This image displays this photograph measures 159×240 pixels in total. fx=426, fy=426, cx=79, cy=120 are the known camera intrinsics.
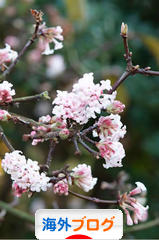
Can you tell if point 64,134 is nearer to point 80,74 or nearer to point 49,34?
point 49,34

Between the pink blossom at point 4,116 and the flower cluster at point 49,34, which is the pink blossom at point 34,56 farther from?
the pink blossom at point 4,116

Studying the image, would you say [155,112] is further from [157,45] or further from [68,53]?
[68,53]

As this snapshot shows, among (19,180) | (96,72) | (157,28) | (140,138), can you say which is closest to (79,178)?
(19,180)

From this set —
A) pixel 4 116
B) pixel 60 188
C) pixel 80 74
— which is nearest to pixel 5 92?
pixel 4 116

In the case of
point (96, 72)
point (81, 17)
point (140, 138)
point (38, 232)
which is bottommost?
point (38, 232)

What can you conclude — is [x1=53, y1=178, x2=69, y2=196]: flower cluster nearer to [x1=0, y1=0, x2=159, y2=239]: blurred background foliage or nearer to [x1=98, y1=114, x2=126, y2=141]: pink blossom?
[x1=98, y1=114, x2=126, y2=141]: pink blossom

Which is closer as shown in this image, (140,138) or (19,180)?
(19,180)

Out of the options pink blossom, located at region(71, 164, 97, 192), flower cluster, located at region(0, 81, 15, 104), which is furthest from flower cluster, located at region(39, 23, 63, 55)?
pink blossom, located at region(71, 164, 97, 192)
